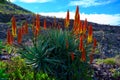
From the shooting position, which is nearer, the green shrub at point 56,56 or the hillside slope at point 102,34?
the green shrub at point 56,56

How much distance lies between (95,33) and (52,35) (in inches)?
528

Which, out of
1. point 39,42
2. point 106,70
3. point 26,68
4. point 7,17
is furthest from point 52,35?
point 7,17

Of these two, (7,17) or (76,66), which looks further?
(7,17)

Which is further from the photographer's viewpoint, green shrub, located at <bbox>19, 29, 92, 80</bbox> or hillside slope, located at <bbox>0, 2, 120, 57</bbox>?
hillside slope, located at <bbox>0, 2, 120, 57</bbox>

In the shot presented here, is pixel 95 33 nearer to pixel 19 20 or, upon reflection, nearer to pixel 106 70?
pixel 19 20

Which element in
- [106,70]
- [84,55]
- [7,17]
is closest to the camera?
[84,55]

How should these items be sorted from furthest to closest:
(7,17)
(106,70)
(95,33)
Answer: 1. (7,17)
2. (95,33)
3. (106,70)

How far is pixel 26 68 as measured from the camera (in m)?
13.8

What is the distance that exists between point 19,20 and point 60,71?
14.0 meters

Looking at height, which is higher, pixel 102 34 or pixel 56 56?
pixel 56 56

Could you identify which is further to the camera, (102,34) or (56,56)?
(102,34)

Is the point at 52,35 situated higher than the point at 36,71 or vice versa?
the point at 52,35

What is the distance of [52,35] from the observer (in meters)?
14.4

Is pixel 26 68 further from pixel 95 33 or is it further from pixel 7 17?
pixel 7 17
